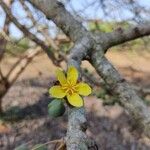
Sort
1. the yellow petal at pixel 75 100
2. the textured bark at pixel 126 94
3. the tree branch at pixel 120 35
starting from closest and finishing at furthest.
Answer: the yellow petal at pixel 75 100
the textured bark at pixel 126 94
the tree branch at pixel 120 35

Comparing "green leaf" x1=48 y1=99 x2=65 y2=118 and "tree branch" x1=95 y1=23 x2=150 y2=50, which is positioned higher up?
"green leaf" x1=48 y1=99 x2=65 y2=118

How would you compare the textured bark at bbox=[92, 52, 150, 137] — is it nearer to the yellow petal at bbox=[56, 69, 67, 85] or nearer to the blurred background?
the yellow petal at bbox=[56, 69, 67, 85]

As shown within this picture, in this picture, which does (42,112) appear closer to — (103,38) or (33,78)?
(33,78)

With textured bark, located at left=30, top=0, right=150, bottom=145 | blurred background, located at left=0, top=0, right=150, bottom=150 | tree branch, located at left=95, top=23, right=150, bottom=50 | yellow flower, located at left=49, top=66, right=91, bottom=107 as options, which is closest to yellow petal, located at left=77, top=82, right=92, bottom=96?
yellow flower, located at left=49, top=66, right=91, bottom=107

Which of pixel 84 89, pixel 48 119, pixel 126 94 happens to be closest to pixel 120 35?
pixel 126 94

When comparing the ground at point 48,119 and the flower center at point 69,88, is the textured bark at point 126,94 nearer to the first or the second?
the flower center at point 69,88

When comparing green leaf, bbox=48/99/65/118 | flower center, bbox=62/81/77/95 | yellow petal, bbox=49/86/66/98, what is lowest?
green leaf, bbox=48/99/65/118

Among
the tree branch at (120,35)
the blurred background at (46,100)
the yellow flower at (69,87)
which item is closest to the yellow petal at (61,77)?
the yellow flower at (69,87)

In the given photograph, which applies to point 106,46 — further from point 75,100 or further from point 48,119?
point 48,119
